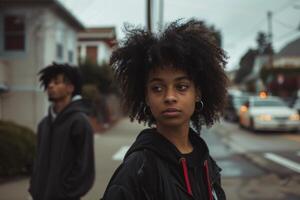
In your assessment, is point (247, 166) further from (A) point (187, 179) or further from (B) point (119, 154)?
(A) point (187, 179)

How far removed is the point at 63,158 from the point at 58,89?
2.29ft

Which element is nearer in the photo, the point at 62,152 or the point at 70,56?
the point at 62,152

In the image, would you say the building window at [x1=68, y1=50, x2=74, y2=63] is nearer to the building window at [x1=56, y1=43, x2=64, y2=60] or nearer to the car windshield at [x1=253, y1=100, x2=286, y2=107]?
the building window at [x1=56, y1=43, x2=64, y2=60]

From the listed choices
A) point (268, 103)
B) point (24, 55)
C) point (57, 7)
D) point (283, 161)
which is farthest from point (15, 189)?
point (268, 103)

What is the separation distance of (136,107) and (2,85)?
16879 millimetres

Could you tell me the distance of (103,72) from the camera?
1142 inches

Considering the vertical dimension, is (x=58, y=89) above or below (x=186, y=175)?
above

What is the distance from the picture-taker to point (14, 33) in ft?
65.1

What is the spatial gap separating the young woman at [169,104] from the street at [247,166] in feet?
19.1

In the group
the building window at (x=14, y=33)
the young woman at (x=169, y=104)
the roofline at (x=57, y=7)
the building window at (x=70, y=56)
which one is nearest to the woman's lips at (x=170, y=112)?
the young woman at (x=169, y=104)

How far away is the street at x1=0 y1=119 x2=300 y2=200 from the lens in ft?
27.5

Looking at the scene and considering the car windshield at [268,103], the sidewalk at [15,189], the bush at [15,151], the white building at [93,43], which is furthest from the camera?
the white building at [93,43]

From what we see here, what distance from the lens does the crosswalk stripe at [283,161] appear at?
11.2 meters

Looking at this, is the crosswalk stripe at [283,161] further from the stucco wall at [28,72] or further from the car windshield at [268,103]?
the stucco wall at [28,72]
